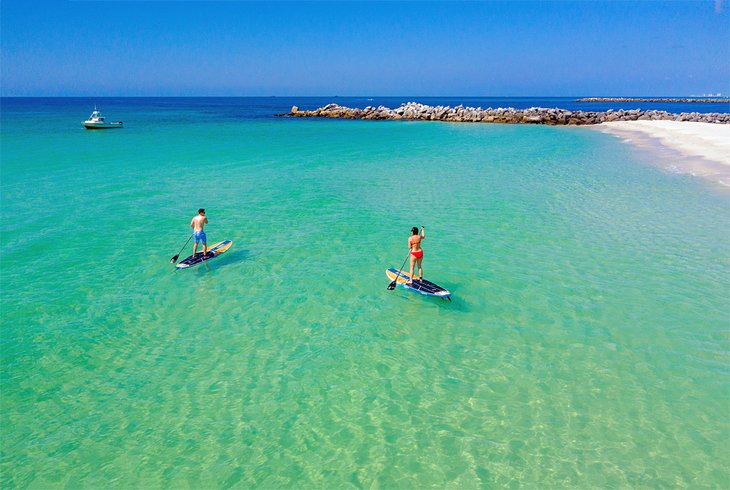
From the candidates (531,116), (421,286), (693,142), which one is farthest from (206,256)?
(531,116)

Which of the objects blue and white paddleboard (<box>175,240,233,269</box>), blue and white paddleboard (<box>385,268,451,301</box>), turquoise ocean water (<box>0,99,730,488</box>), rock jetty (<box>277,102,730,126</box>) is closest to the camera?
turquoise ocean water (<box>0,99,730,488</box>)

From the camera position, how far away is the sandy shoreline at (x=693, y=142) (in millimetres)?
33359

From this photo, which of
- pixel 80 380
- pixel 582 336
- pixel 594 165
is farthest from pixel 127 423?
pixel 594 165

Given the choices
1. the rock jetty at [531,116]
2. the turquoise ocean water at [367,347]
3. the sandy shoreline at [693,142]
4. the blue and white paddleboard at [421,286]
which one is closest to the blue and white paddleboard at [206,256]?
the turquoise ocean water at [367,347]

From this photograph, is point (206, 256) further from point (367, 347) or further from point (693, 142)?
point (693, 142)

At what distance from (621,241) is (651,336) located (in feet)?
26.0

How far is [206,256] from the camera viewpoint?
54.2 feet

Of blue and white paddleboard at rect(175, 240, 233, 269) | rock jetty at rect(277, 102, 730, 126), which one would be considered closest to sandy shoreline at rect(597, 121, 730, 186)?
rock jetty at rect(277, 102, 730, 126)

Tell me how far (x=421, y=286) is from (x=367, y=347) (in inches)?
119

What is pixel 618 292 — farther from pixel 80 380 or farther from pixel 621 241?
pixel 80 380

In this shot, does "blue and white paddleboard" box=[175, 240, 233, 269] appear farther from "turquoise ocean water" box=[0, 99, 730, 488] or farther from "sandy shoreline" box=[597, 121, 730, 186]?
"sandy shoreline" box=[597, 121, 730, 186]

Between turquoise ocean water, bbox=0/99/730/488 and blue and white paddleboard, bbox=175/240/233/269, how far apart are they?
33cm

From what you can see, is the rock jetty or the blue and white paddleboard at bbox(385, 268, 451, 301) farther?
the rock jetty

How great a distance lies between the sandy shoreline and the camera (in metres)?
33.4
